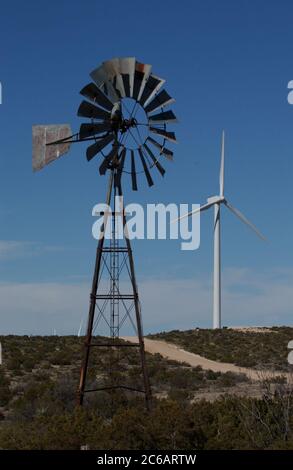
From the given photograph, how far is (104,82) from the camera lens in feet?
67.7

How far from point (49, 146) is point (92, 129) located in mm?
1257

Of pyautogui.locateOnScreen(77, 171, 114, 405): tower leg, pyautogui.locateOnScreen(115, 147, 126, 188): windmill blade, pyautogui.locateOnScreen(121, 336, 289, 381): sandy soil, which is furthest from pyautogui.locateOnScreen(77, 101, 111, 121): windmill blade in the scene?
pyautogui.locateOnScreen(121, 336, 289, 381): sandy soil

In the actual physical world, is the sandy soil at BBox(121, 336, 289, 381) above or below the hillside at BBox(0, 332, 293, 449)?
above

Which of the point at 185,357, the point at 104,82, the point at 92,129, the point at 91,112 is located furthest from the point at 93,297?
the point at 185,357

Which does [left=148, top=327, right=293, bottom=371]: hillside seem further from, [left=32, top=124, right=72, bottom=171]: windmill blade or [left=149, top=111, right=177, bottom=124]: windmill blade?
[left=32, top=124, right=72, bottom=171]: windmill blade

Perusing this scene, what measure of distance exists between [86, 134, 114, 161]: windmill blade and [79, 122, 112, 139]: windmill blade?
0.73 ft

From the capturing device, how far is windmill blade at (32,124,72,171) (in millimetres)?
→ 20734

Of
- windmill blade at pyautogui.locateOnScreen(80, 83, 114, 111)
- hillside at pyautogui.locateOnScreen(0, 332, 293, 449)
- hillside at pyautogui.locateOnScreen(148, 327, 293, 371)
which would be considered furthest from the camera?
hillside at pyautogui.locateOnScreen(148, 327, 293, 371)

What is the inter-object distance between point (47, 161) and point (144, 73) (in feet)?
11.6

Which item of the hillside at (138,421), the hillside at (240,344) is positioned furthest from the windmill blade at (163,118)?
the hillside at (240,344)

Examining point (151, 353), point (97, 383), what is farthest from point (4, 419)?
point (151, 353)

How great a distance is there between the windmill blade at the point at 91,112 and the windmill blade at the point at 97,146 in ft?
1.76

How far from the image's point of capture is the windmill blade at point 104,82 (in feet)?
66.9

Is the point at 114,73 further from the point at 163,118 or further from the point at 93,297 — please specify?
the point at 93,297
